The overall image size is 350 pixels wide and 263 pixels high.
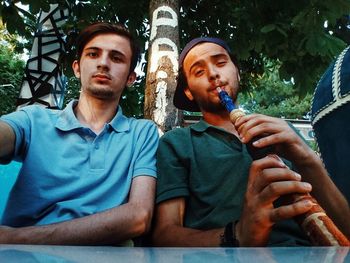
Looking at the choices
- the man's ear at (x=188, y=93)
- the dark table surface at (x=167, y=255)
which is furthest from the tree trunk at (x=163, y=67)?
the dark table surface at (x=167, y=255)

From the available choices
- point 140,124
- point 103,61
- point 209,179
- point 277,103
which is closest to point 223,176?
point 209,179

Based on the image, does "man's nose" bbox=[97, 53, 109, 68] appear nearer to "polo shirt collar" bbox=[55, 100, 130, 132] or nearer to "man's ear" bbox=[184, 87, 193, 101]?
"polo shirt collar" bbox=[55, 100, 130, 132]

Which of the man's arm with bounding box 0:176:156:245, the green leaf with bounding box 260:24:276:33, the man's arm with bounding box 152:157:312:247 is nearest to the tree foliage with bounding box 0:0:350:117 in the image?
the green leaf with bounding box 260:24:276:33

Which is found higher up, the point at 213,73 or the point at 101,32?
the point at 101,32

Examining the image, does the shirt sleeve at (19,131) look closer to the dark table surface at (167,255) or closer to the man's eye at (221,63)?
the man's eye at (221,63)

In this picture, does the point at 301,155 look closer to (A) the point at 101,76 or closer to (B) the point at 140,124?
(B) the point at 140,124

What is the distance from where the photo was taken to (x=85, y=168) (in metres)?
1.52

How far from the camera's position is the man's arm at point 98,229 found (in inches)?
50.4

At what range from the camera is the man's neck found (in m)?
1.71

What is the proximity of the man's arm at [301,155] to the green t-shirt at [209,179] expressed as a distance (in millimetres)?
271

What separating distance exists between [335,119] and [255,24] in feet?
8.44

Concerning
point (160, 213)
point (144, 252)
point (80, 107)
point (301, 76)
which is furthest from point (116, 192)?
point (301, 76)

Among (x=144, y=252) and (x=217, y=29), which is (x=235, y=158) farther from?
(x=217, y=29)

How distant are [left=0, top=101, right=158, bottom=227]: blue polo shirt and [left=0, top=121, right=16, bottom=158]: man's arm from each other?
0.02m
